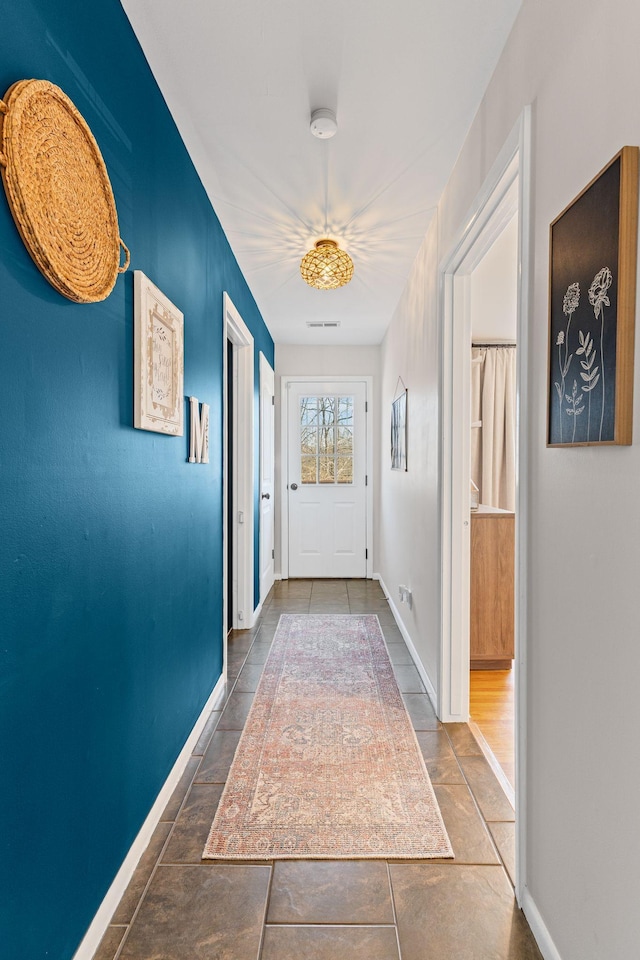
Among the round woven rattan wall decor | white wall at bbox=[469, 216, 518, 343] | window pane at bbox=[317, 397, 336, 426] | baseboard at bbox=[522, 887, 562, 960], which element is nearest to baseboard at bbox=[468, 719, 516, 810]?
baseboard at bbox=[522, 887, 562, 960]

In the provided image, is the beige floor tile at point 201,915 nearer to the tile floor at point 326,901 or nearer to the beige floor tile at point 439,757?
the tile floor at point 326,901

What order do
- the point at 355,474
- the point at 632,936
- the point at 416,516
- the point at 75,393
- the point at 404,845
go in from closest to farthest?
the point at 632,936 → the point at 75,393 → the point at 404,845 → the point at 416,516 → the point at 355,474

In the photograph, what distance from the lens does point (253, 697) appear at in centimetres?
280

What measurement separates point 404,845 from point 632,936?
0.91 m

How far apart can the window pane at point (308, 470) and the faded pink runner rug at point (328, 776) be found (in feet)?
8.94

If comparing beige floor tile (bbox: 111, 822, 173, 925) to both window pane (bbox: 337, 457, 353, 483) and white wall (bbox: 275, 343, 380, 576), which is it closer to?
white wall (bbox: 275, 343, 380, 576)

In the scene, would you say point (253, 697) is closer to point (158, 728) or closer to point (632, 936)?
point (158, 728)

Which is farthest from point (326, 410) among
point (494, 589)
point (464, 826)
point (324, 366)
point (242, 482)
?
point (464, 826)

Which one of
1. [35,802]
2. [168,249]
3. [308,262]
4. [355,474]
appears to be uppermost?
[308,262]

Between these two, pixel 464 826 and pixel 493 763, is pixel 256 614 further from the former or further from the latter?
pixel 464 826

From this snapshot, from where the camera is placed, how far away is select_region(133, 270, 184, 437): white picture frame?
1.60 meters

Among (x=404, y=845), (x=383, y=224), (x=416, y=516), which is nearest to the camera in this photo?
(x=404, y=845)

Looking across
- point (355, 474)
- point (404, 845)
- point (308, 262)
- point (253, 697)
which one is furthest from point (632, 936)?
point (355, 474)

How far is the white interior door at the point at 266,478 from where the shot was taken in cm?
471
